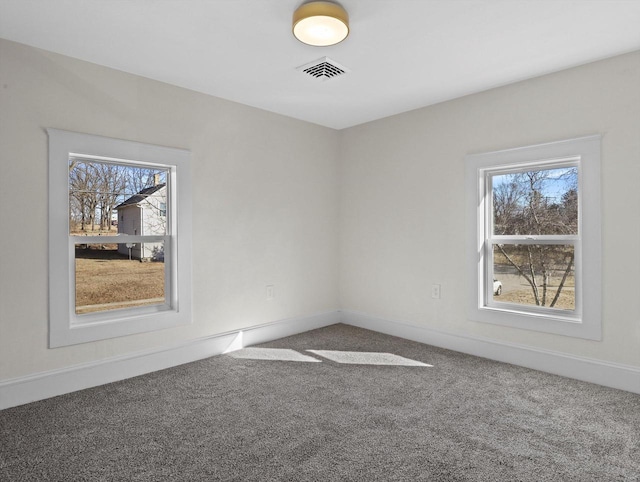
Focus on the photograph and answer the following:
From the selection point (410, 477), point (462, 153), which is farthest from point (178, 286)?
point (462, 153)

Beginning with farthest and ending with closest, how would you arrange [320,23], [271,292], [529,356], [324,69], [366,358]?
[271,292]
[366,358]
[529,356]
[324,69]
[320,23]

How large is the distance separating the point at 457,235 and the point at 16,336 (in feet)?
11.8

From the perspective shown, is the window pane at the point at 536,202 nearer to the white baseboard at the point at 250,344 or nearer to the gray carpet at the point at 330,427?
the white baseboard at the point at 250,344

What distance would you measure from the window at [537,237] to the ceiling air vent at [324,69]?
1464 millimetres

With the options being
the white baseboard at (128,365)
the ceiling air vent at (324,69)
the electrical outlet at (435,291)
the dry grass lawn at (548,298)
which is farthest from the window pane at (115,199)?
the dry grass lawn at (548,298)

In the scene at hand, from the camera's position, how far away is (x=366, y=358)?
346cm

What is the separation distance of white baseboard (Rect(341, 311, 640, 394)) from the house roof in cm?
268

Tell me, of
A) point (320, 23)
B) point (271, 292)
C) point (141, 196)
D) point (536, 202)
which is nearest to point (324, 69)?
point (320, 23)

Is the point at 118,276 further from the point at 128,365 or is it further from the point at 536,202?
the point at 536,202

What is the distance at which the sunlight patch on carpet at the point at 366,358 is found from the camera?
3.33 metres

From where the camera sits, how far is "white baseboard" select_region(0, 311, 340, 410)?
2.56 meters

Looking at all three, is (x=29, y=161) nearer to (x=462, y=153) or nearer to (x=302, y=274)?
(x=302, y=274)

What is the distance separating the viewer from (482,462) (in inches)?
75.3

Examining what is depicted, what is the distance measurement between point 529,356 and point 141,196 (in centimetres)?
351
